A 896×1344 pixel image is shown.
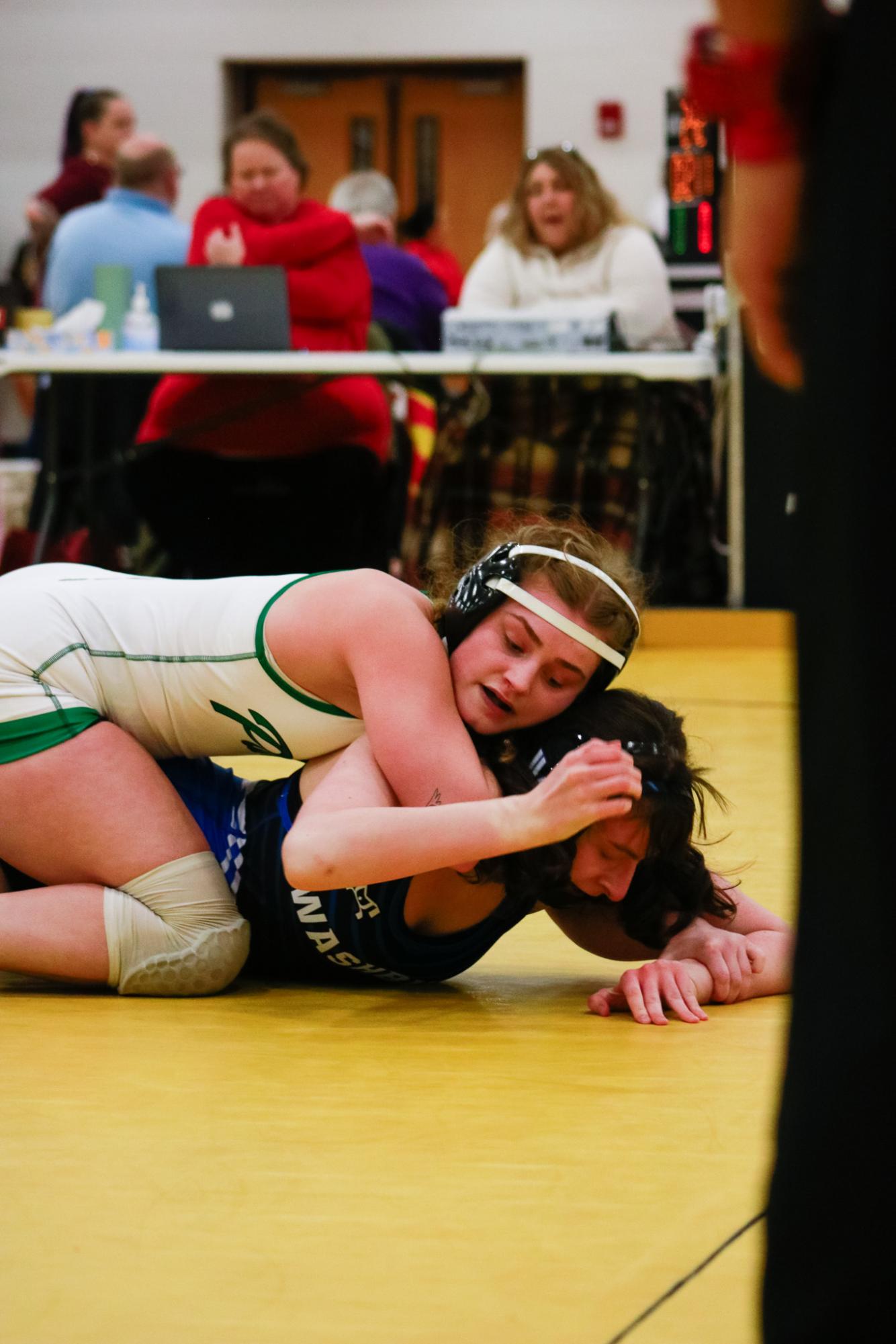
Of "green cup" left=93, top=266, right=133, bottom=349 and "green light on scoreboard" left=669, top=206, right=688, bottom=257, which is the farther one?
"green light on scoreboard" left=669, top=206, right=688, bottom=257

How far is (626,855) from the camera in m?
1.70

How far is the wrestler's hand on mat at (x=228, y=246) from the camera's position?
16.6ft

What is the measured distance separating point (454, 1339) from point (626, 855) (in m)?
0.75

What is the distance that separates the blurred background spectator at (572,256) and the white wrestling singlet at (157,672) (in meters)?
3.45

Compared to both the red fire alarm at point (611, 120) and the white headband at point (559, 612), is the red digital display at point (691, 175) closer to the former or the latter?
the red fire alarm at point (611, 120)

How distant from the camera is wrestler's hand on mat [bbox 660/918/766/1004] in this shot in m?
1.82

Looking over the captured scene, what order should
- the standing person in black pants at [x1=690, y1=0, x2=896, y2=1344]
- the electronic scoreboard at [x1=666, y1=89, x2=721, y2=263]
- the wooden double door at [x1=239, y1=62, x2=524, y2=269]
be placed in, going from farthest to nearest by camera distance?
the wooden double door at [x1=239, y1=62, x2=524, y2=269]
the electronic scoreboard at [x1=666, y1=89, x2=721, y2=263]
the standing person in black pants at [x1=690, y1=0, x2=896, y2=1344]

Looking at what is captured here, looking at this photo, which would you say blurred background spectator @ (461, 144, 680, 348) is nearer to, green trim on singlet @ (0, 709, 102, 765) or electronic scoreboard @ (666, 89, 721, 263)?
electronic scoreboard @ (666, 89, 721, 263)

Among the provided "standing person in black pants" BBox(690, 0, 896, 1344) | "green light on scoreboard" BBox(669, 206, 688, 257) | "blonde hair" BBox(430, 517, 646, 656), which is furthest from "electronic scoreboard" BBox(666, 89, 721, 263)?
"standing person in black pants" BBox(690, 0, 896, 1344)

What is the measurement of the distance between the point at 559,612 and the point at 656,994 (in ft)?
1.37

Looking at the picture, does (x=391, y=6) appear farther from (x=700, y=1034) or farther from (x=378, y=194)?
(x=700, y=1034)

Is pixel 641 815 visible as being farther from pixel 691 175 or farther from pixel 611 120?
pixel 611 120

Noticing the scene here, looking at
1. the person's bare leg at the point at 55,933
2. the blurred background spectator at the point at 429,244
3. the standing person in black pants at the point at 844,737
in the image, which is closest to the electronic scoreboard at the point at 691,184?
the blurred background spectator at the point at 429,244

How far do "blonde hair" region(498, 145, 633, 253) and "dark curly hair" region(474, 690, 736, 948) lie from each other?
373cm
